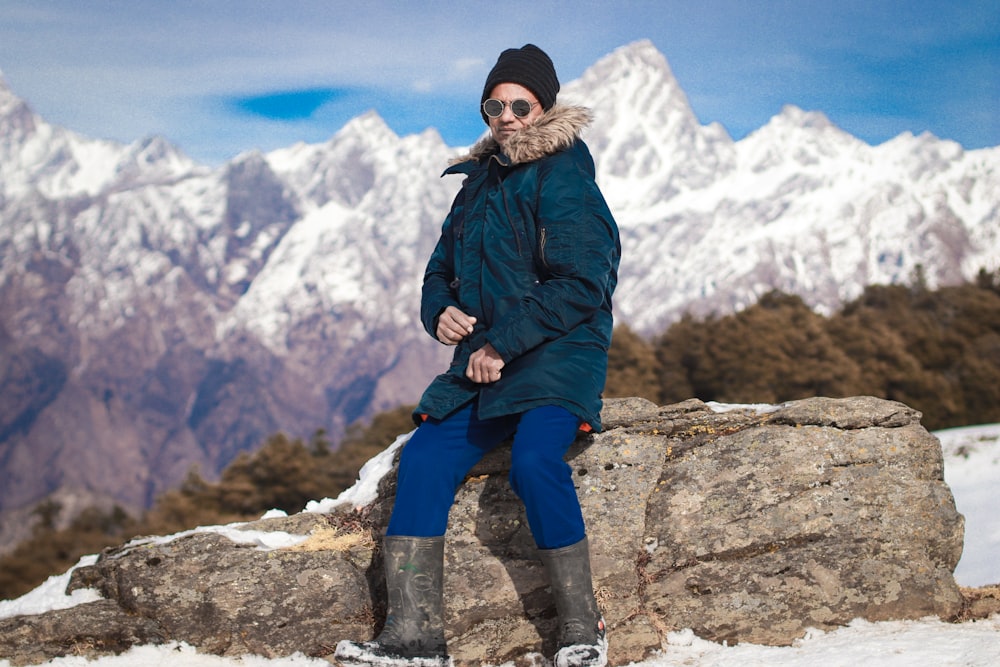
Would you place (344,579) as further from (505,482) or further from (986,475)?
(986,475)

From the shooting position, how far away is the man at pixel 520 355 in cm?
367

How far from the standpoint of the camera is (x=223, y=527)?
197 inches

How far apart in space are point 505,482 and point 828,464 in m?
1.88

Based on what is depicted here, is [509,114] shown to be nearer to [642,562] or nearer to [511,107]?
[511,107]

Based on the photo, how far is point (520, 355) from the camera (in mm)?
3941

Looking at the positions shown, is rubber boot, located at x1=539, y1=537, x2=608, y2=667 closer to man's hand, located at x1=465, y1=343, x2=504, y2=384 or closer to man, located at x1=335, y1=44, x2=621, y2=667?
man, located at x1=335, y1=44, x2=621, y2=667

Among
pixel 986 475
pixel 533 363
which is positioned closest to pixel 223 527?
pixel 533 363

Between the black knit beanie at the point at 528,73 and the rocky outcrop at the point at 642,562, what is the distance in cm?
202

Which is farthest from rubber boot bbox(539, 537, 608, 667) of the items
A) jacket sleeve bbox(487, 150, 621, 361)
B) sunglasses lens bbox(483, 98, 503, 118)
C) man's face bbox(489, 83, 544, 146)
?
sunglasses lens bbox(483, 98, 503, 118)

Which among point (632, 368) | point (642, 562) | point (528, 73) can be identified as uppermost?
point (632, 368)

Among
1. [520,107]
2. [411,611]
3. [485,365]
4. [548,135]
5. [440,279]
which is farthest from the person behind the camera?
[440,279]

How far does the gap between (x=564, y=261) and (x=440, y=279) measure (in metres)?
1.00

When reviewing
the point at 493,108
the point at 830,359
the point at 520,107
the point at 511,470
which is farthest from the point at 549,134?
the point at 830,359

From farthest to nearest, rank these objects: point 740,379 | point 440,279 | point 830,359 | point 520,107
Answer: point 830,359 → point 740,379 → point 440,279 → point 520,107
